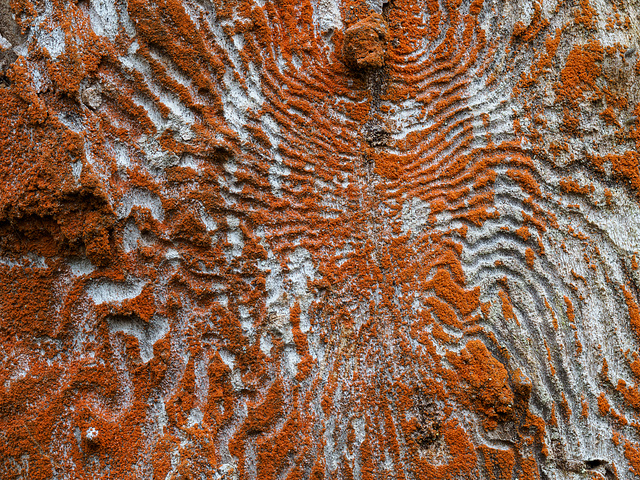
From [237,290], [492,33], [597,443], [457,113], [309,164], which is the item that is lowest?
[597,443]

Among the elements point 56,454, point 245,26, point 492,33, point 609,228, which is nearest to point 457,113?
point 492,33

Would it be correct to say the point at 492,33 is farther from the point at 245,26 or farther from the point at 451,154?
the point at 245,26

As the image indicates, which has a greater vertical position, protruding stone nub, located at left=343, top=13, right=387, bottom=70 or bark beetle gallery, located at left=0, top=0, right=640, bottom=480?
protruding stone nub, located at left=343, top=13, right=387, bottom=70

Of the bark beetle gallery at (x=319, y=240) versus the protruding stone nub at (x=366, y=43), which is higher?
the protruding stone nub at (x=366, y=43)

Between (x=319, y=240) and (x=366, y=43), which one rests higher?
(x=366, y=43)
